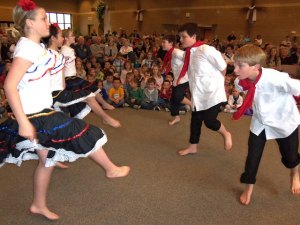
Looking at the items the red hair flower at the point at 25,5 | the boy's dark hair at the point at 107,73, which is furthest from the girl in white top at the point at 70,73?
the boy's dark hair at the point at 107,73

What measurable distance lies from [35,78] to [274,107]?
1.73 meters

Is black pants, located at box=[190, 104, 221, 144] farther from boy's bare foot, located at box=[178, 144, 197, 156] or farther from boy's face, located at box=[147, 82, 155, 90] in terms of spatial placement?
boy's face, located at box=[147, 82, 155, 90]

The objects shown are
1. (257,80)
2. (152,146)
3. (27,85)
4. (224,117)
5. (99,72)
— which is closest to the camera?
(27,85)

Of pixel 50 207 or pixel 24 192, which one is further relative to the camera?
pixel 24 192

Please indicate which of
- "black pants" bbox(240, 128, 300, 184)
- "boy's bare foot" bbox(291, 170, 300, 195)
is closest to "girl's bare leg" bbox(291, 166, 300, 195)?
"boy's bare foot" bbox(291, 170, 300, 195)

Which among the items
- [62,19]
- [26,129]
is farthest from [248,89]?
[62,19]

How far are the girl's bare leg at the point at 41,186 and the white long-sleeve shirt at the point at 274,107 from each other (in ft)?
5.22

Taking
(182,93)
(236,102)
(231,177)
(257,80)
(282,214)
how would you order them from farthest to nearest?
(236,102), (182,93), (231,177), (282,214), (257,80)

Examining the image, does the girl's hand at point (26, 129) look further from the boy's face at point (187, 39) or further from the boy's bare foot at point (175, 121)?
the boy's bare foot at point (175, 121)

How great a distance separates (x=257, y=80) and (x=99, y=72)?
17.6 feet

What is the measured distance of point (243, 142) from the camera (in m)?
4.09

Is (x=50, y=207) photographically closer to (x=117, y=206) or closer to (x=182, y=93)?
(x=117, y=206)

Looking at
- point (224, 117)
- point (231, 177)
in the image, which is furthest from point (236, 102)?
point (231, 177)

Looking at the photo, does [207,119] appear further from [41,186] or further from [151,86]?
[151,86]
